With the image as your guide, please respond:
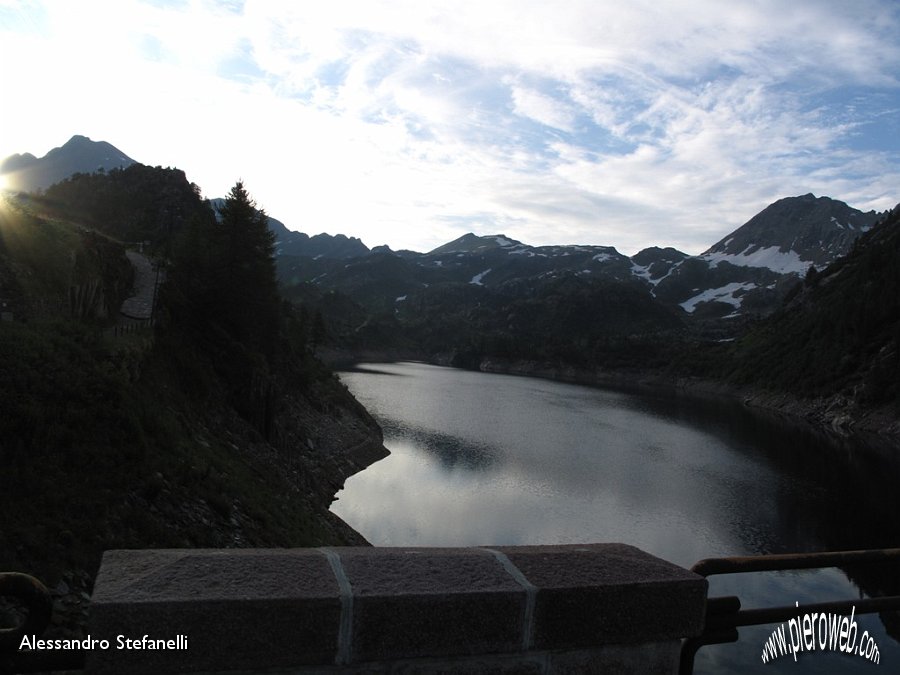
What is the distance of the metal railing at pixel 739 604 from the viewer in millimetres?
3734

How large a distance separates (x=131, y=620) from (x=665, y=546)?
35556 mm

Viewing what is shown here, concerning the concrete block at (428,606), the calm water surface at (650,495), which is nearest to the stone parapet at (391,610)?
the concrete block at (428,606)

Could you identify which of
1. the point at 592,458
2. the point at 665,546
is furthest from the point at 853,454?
the point at 665,546

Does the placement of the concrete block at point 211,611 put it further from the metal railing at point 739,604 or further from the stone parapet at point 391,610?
the metal railing at point 739,604

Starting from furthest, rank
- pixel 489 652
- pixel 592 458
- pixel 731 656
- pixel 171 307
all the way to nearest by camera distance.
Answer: pixel 592 458 < pixel 171 307 < pixel 731 656 < pixel 489 652

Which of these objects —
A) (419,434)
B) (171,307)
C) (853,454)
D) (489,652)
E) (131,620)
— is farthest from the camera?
(853,454)

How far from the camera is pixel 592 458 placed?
57.4 metres

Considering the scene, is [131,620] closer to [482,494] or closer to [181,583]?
[181,583]

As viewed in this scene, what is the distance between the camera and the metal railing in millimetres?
3734

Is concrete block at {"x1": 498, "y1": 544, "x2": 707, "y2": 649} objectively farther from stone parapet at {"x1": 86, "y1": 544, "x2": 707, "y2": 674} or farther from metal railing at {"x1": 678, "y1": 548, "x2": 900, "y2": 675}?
metal railing at {"x1": 678, "y1": 548, "x2": 900, "y2": 675}

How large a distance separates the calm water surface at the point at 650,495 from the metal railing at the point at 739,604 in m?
10.4

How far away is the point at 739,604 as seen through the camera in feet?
12.4

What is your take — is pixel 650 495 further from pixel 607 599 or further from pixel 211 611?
pixel 211 611

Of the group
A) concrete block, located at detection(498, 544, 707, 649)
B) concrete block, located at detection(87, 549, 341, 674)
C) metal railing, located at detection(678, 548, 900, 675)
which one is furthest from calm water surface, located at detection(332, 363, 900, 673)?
concrete block, located at detection(87, 549, 341, 674)
